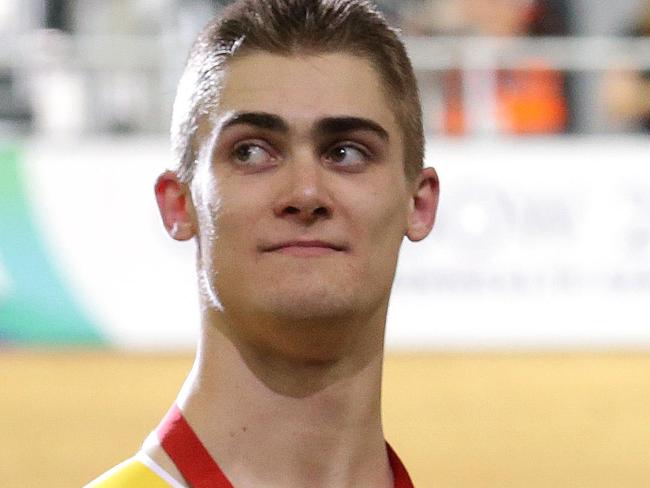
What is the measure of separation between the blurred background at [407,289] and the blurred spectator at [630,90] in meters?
0.31

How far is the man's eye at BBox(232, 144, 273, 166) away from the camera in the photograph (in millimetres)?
2086

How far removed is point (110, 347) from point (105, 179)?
79cm

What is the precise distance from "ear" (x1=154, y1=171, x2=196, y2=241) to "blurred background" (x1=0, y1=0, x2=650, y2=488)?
4.52m

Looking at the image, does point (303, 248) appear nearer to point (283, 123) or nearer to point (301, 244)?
point (301, 244)

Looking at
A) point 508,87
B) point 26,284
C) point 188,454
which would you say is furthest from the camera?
point 508,87

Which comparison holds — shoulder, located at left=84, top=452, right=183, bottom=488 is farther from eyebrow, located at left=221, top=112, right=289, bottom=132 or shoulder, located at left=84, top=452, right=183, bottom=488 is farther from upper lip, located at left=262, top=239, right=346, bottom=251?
eyebrow, located at left=221, top=112, right=289, bottom=132

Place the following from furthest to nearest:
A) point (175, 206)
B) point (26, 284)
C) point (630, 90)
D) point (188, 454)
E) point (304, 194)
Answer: point (630, 90) → point (26, 284) → point (175, 206) → point (188, 454) → point (304, 194)

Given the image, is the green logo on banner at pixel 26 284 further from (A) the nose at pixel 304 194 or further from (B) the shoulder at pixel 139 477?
(A) the nose at pixel 304 194

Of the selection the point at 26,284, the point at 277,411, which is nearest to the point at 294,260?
the point at 277,411

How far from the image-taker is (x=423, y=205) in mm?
2303

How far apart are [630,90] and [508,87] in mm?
663

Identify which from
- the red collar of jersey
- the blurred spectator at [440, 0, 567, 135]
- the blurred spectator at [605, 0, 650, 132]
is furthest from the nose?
the blurred spectator at [605, 0, 650, 132]

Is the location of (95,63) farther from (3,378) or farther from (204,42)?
(204,42)

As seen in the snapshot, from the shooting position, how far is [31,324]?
6.82m
